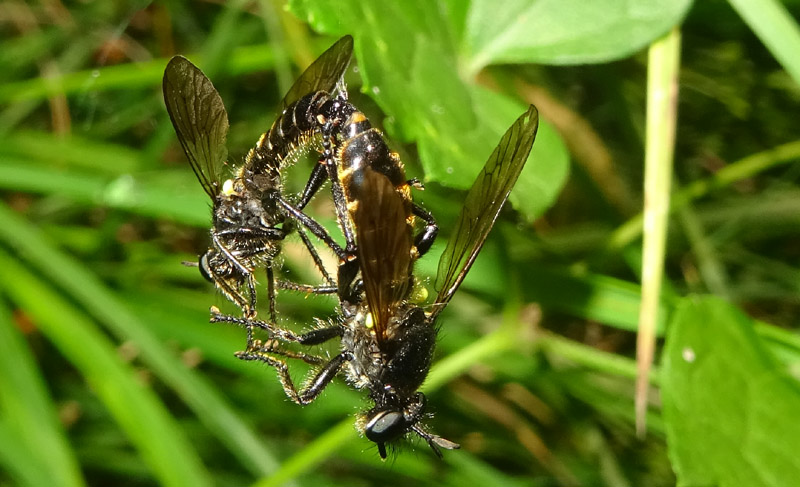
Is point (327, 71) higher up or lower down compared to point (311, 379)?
higher up

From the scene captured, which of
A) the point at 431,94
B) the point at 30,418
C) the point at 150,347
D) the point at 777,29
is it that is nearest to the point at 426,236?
the point at 431,94

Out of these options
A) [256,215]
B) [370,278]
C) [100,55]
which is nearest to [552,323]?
[256,215]

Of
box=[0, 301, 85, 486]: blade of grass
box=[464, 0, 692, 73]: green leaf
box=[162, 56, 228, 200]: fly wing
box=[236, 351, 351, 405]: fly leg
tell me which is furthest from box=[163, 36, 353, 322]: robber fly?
box=[0, 301, 85, 486]: blade of grass

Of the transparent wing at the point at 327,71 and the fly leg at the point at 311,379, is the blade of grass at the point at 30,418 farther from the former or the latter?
the transparent wing at the point at 327,71

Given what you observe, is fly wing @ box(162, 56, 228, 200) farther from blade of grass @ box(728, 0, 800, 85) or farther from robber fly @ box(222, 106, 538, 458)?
blade of grass @ box(728, 0, 800, 85)

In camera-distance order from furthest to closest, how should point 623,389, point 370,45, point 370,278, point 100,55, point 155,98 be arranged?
point 100,55
point 155,98
point 623,389
point 370,45
point 370,278

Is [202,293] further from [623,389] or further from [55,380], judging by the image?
[623,389]

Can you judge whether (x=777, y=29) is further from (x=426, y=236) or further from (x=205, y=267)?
(x=205, y=267)
